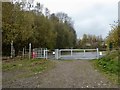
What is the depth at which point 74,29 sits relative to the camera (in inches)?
4648

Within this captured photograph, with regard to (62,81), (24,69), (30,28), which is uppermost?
(30,28)

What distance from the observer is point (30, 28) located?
49.2 metres

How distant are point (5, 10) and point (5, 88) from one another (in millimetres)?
9213

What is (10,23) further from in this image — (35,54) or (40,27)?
(40,27)

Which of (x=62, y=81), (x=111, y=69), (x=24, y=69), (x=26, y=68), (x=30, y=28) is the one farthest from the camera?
(x=30, y=28)

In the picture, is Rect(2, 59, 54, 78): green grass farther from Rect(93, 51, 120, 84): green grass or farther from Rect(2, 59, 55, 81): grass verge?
Rect(93, 51, 120, 84): green grass

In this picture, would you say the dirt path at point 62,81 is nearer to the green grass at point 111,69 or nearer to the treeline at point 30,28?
the green grass at point 111,69

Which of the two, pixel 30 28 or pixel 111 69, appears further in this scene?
pixel 30 28

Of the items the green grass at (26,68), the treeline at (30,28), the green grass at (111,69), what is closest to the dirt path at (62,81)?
the green grass at (111,69)

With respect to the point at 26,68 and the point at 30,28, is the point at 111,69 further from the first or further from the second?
Answer: the point at 30,28

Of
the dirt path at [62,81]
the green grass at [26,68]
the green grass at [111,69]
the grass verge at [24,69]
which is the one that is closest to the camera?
the dirt path at [62,81]

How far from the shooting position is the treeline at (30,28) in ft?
76.3

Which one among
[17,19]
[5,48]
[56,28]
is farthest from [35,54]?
[56,28]

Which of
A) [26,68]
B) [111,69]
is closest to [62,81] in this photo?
[111,69]
